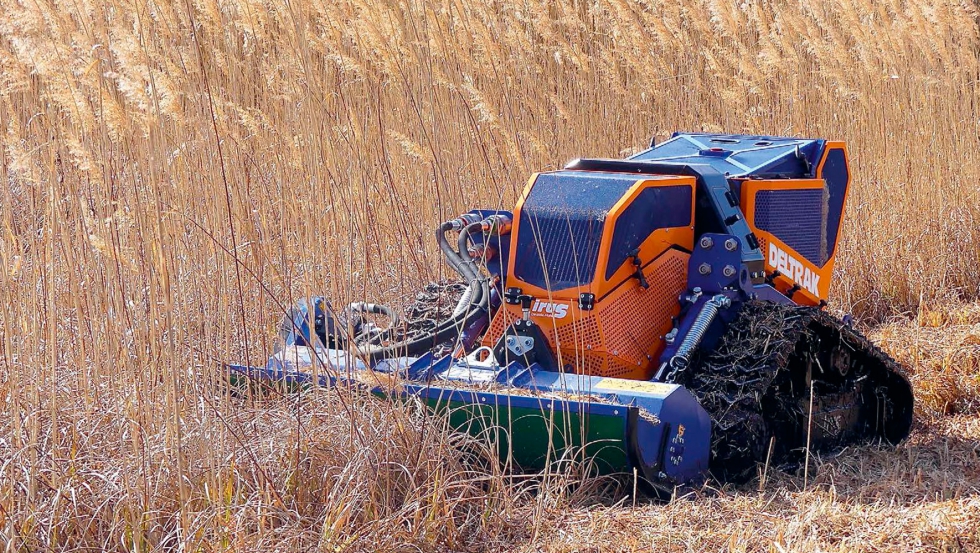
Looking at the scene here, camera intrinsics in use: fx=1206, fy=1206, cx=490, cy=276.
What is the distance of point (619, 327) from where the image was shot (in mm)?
3797

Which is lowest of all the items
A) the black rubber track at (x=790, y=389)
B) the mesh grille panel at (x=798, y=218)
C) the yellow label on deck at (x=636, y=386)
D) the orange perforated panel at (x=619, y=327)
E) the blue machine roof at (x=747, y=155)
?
the black rubber track at (x=790, y=389)

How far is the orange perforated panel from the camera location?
375 centimetres

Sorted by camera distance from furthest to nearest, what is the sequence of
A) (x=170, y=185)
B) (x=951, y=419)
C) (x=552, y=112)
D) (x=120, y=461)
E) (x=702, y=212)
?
(x=552, y=112) → (x=951, y=419) → (x=702, y=212) → (x=170, y=185) → (x=120, y=461)

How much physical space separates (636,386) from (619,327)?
337 millimetres

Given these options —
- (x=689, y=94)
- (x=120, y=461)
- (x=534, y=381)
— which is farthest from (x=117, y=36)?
(x=689, y=94)

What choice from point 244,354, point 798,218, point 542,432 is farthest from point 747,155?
point 244,354

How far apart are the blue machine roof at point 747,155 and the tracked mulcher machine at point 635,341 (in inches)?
2.3

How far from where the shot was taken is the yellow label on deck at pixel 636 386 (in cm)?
344

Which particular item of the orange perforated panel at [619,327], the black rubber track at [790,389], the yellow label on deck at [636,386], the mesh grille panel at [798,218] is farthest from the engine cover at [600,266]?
the mesh grille panel at [798,218]

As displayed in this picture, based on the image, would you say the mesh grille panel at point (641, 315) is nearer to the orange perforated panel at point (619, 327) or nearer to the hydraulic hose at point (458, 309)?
the orange perforated panel at point (619, 327)

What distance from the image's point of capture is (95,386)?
324 centimetres

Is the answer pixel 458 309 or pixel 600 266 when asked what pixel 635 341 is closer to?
pixel 600 266

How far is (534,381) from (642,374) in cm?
51

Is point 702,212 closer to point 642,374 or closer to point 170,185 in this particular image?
point 642,374
